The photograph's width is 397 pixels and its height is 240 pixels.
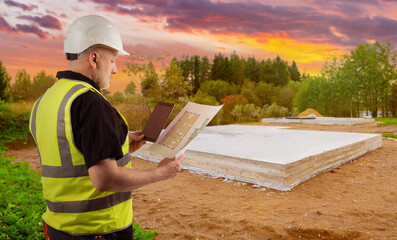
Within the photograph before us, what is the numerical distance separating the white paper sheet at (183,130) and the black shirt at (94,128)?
16.8 inches

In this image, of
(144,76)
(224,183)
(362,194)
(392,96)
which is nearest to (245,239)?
(224,183)

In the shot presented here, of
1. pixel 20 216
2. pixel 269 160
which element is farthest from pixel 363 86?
pixel 20 216

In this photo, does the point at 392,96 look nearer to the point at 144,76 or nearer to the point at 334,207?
the point at 144,76

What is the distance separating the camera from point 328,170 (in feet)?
21.9

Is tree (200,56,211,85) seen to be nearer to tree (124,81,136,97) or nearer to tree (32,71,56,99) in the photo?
tree (32,71,56,99)

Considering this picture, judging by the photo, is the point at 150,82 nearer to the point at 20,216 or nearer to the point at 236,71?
the point at 20,216

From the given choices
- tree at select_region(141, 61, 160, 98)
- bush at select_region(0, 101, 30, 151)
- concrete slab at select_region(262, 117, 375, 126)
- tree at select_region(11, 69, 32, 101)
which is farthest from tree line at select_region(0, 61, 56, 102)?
concrete slab at select_region(262, 117, 375, 126)

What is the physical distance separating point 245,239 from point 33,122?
9.36 ft

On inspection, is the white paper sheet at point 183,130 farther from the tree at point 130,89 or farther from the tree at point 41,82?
the tree at point 41,82

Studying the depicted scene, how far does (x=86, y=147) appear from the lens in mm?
1196

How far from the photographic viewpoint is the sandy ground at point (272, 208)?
12.3ft

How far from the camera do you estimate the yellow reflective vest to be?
1271mm

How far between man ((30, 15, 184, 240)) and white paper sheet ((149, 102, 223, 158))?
122mm

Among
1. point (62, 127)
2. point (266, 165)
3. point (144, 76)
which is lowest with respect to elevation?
point (266, 165)
